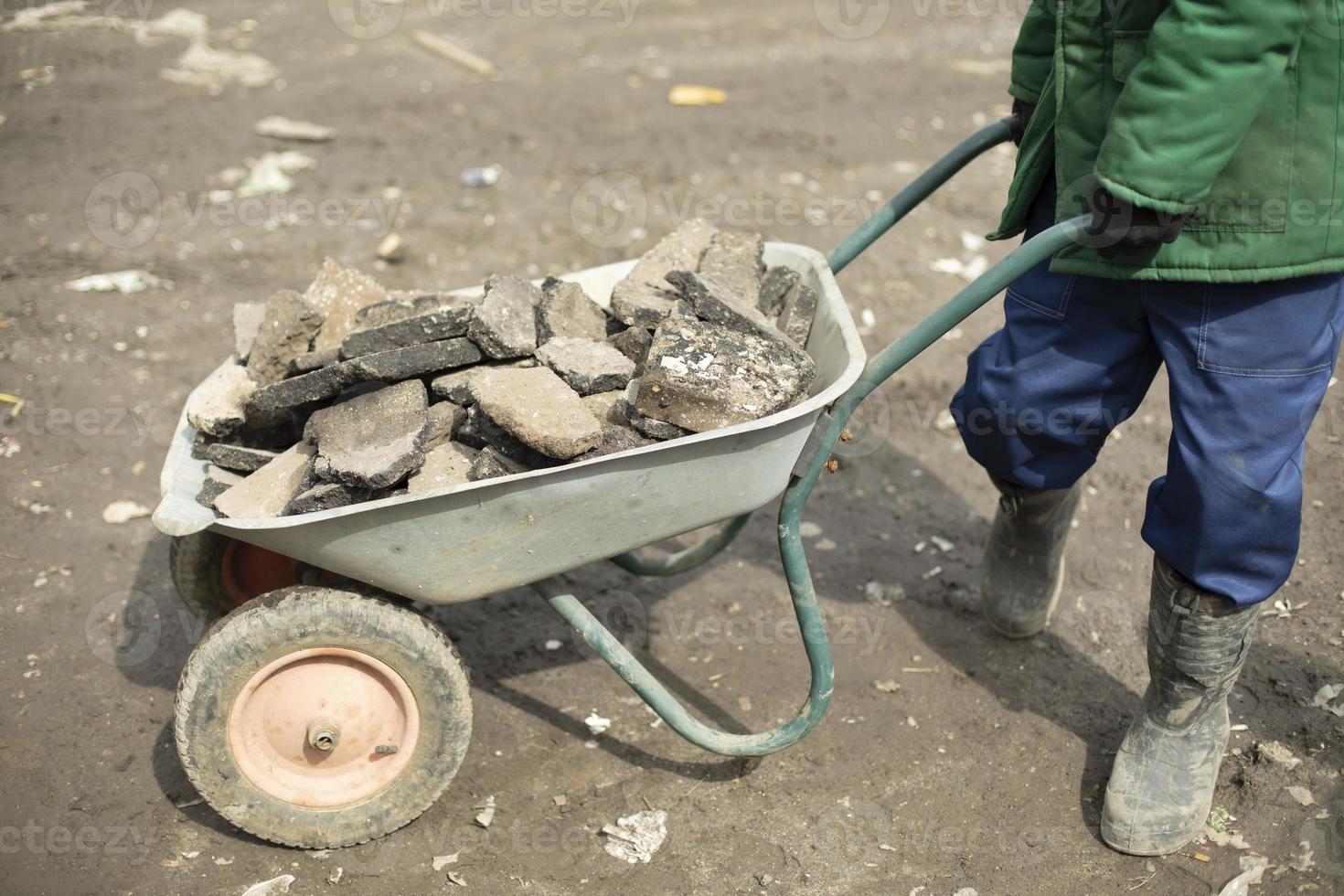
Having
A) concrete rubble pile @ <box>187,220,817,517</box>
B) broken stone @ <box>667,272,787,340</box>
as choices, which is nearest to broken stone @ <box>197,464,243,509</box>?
concrete rubble pile @ <box>187,220,817,517</box>

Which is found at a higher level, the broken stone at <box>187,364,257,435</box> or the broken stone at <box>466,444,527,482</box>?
the broken stone at <box>466,444,527,482</box>

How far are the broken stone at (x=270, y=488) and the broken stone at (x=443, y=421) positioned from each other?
0.82 feet

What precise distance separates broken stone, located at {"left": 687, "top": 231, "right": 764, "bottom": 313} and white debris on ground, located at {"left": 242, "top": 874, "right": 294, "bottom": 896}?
1.66m

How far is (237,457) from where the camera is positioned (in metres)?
2.36

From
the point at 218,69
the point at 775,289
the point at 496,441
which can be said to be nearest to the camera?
the point at 496,441

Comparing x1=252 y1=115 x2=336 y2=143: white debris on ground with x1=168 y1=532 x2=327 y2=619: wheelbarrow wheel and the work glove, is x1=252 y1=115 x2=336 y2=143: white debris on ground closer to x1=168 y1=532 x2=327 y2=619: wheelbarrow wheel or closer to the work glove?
x1=168 y1=532 x2=327 y2=619: wheelbarrow wheel

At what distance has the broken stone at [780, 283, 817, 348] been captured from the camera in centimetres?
251

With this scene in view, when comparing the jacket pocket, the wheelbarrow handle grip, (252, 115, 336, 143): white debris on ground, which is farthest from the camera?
Result: (252, 115, 336, 143): white debris on ground

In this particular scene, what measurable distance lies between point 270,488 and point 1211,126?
1.93 meters

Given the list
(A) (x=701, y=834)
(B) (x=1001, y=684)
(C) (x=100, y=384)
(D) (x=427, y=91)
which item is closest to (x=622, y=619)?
(A) (x=701, y=834)

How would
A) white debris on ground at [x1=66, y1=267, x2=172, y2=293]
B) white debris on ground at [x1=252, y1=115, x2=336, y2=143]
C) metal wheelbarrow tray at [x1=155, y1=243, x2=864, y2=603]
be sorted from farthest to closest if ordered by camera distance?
white debris on ground at [x1=252, y1=115, x2=336, y2=143] < white debris on ground at [x1=66, y1=267, x2=172, y2=293] < metal wheelbarrow tray at [x1=155, y1=243, x2=864, y2=603]

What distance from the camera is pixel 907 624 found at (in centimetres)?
318

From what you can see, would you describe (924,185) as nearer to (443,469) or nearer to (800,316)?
(800,316)

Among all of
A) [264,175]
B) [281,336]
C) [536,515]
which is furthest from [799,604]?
[264,175]
